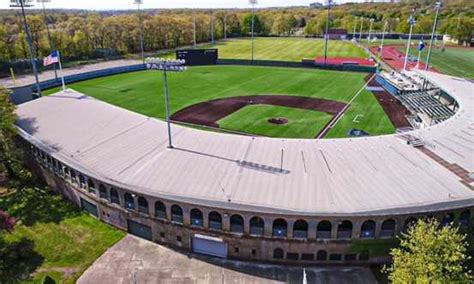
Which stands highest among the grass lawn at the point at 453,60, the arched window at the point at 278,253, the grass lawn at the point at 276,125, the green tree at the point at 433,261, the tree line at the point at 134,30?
the tree line at the point at 134,30

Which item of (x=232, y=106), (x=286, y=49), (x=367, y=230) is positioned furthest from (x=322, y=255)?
(x=286, y=49)

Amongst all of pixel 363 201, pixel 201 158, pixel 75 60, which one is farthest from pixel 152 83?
pixel 363 201

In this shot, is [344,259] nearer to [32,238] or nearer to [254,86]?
[32,238]

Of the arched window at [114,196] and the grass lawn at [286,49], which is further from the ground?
the grass lawn at [286,49]

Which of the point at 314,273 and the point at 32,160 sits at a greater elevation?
the point at 32,160

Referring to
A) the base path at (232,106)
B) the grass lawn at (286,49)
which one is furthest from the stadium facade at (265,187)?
the grass lawn at (286,49)

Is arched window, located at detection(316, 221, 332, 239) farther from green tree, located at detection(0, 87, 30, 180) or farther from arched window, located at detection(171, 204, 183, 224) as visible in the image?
green tree, located at detection(0, 87, 30, 180)

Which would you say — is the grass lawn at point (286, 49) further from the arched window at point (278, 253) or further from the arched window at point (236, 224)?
the arched window at point (278, 253)

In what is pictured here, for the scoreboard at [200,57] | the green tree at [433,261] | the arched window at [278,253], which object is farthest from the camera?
the scoreboard at [200,57]

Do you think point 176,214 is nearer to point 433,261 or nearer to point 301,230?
point 301,230
